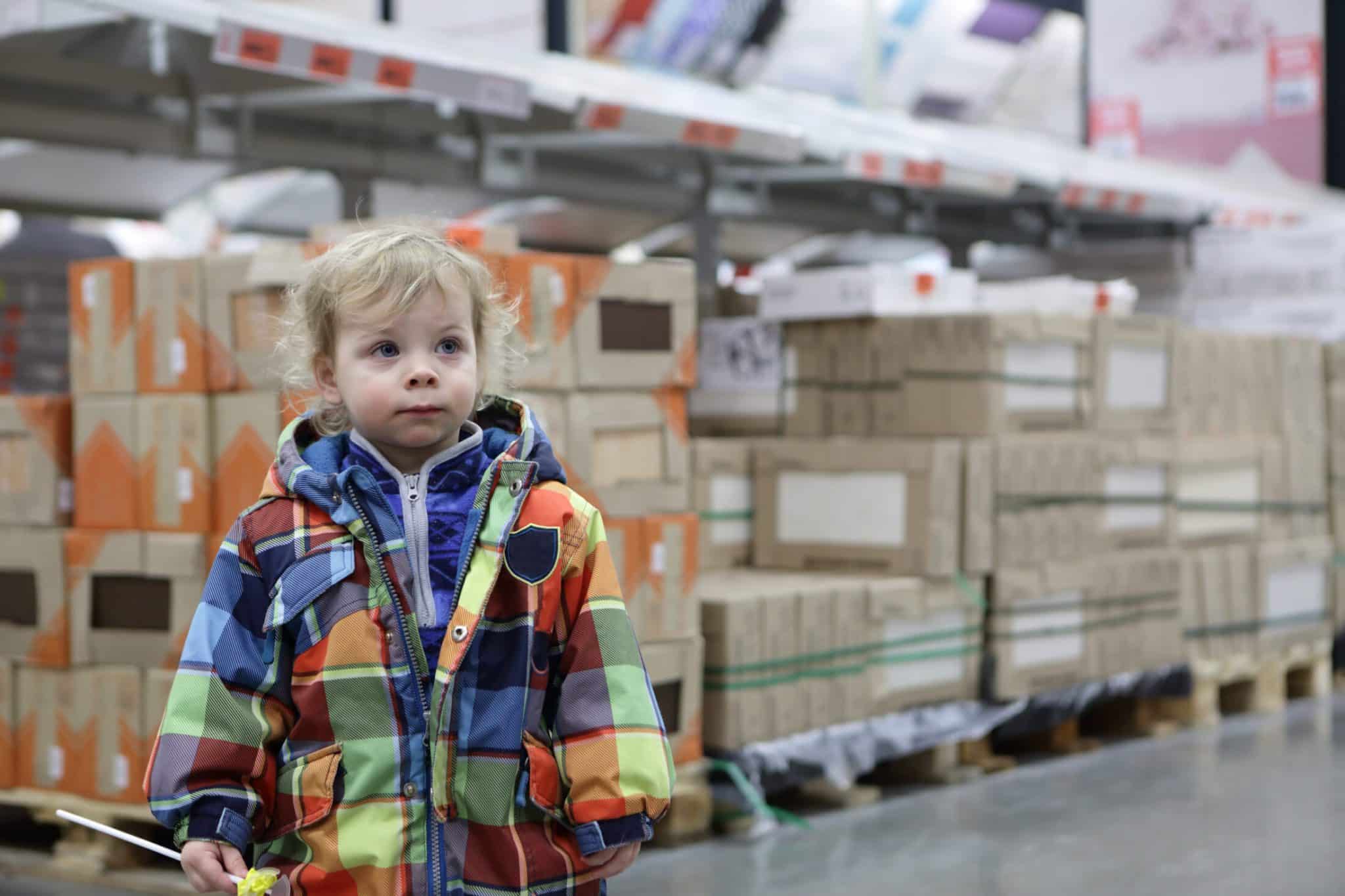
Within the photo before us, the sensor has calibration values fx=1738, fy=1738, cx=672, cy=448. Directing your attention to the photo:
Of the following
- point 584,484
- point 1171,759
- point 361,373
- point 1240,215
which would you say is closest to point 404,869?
point 361,373

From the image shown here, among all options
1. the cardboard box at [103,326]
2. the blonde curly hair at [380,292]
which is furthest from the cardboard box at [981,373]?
the blonde curly hair at [380,292]

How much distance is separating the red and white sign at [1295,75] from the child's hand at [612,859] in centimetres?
1204

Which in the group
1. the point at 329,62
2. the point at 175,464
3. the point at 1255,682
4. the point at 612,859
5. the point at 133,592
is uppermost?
the point at 329,62

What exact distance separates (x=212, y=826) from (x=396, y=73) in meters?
3.62

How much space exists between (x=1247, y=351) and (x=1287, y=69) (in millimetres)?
5790

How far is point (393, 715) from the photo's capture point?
2.24 m

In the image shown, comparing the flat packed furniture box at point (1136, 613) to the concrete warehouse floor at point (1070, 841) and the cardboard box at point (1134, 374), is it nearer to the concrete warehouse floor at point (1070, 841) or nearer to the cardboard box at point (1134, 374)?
the concrete warehouse floor at point (1070, 841)

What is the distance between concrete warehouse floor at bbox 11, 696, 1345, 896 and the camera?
498 cm

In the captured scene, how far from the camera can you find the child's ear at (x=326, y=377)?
7.77ft

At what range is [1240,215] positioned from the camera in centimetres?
1106

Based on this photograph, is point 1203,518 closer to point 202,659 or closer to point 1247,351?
point 1247,351

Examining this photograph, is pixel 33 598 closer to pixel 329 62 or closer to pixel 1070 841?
pixel 329 62

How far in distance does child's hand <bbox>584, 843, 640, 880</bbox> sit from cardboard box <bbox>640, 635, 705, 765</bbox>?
116 inches

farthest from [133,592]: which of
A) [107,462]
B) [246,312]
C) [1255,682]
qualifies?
[1255,682]
